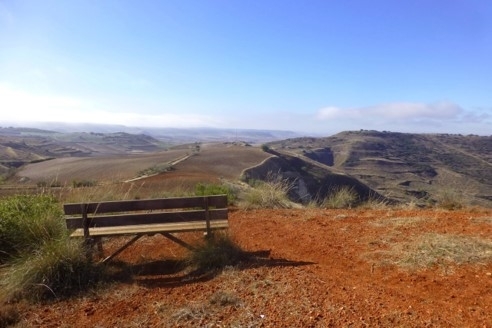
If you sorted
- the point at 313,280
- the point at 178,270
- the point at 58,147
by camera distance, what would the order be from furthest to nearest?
the point at 58,147, the point at 178,270, the point at 313,280

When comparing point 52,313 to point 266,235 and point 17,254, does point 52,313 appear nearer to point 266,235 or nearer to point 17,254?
point 17,254

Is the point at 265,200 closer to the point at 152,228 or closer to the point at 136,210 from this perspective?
the point at 152,228

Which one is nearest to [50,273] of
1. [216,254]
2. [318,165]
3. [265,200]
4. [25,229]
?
[25,229]

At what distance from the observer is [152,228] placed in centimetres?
666

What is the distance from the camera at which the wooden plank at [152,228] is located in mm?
6431

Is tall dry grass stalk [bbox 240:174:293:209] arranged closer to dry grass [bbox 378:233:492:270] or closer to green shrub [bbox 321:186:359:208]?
green shrub [bbox 321:186:359:208]

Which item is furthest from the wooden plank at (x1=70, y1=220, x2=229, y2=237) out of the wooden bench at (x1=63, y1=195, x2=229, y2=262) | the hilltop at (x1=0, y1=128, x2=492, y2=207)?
the hilltop at (x1=0, y1=128, x2=492, y2=207)

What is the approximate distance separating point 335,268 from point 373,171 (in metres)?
82.6

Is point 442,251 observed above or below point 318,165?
above

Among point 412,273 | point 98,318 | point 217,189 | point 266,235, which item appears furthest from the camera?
point 217,189

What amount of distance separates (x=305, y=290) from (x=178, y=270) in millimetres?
2242

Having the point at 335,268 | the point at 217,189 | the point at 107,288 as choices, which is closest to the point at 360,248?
the point at 335,268

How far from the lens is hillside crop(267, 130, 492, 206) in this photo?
68750 millimetres

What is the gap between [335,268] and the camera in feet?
18.9
